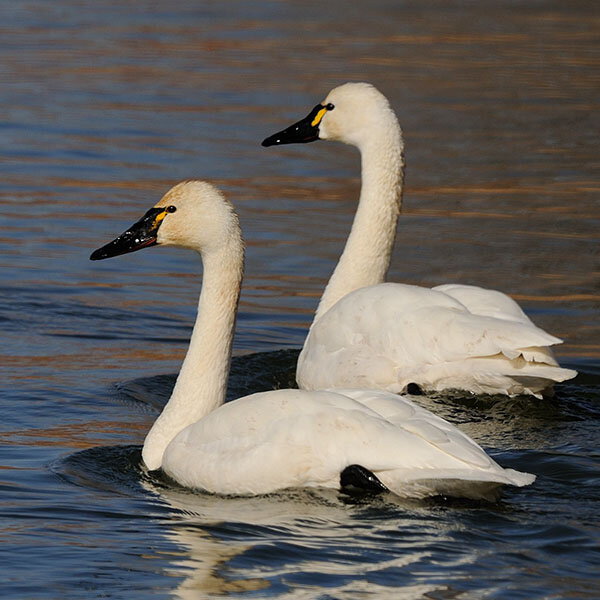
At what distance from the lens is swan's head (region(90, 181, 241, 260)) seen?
307 inches

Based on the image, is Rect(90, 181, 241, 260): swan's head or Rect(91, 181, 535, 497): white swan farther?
Rect(90, 181, 241, 260): swan's head

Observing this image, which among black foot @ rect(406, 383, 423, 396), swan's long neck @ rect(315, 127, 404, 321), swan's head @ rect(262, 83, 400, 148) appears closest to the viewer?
black foot @ rect(406, 383, 423, 396)

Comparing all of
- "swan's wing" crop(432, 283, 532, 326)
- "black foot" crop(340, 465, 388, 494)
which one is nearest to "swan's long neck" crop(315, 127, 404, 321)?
"swan's wing" crop(432, 283, 532, 326)

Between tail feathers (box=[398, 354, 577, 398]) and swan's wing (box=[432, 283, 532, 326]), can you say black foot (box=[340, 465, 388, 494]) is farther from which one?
swan's wing (box=[432, 283, 532, 326])

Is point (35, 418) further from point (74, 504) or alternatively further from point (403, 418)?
point (403, 418)

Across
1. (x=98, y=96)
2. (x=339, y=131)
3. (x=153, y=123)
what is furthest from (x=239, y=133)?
(x=339, y=131)

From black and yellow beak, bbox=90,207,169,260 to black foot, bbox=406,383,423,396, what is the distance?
5.60ft

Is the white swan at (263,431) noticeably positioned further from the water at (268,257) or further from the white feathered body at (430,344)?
the white feathered body at (430,344)

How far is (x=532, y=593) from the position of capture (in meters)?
5.91

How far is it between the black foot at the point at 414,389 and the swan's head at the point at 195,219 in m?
1.54

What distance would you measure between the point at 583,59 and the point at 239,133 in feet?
24.6

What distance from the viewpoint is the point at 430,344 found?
8617 mm

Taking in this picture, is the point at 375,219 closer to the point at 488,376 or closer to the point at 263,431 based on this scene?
the point at 488,376

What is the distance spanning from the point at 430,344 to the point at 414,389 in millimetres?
295
